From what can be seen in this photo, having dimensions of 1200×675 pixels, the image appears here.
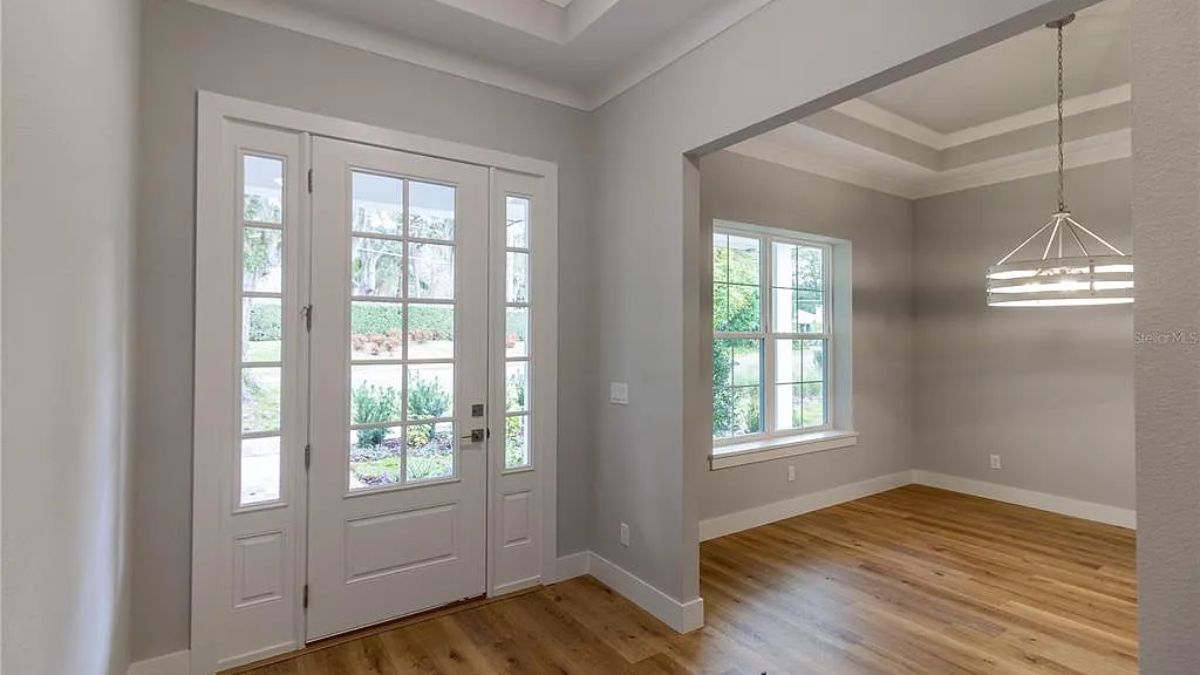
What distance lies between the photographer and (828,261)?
488 cm

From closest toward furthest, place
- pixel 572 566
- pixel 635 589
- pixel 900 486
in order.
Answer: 1. pixel 635 589
2. pixel 572 566
3. pixel 900 486

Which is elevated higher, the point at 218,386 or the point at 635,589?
the point at 218,386

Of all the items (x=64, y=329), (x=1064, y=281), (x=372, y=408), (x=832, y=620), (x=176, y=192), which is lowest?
(x=832, y=620)

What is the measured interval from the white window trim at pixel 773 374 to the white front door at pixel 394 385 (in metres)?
1.79

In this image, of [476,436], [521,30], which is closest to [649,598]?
[476,436]

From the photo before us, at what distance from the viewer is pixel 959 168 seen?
479 cm

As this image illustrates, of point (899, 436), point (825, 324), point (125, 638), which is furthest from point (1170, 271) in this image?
point (899, 436)

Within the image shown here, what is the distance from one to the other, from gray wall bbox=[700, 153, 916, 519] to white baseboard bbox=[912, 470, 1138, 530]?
11.0 inches

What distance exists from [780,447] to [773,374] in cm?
59

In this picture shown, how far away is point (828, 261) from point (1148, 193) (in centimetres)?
430

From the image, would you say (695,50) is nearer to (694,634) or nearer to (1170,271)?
(1170,271)

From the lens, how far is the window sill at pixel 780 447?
3950mm

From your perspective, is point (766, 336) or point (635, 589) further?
point (766, 336)

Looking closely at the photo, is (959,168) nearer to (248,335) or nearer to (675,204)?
(675,204)
